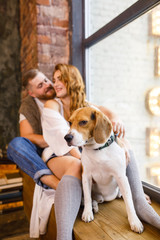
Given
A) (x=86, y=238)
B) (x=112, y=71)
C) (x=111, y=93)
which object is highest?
(x=112, y=71)

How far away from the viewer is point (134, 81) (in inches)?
79.4

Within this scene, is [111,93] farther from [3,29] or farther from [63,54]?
[3,29]

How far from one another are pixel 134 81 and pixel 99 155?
1.18 m

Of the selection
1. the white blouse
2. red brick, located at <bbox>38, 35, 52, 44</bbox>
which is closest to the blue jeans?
the white blouse

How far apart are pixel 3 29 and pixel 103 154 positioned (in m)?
2.86

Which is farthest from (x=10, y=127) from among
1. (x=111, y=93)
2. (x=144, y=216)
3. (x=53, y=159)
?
(x=144, y=216)

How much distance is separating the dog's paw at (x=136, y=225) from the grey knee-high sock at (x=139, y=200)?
0.06 meters

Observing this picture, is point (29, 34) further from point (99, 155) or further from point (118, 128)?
point (99, 155)

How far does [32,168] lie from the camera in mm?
1477

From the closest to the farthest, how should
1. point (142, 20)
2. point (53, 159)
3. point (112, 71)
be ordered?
point (53, 159)
point (142, 20)
point (112, 71)

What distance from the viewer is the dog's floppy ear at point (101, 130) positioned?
993 millimetres

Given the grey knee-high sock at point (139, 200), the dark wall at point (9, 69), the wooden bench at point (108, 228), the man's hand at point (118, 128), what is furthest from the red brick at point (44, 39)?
the wooden bench at point (108, 228)

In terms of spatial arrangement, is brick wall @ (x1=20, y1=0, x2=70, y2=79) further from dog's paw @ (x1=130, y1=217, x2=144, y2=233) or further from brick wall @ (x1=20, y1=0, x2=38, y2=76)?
dog's paw @ (x1=130, y1=217, x2=144, y2=233)

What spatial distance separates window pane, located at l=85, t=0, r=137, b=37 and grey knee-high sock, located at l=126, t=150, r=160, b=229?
4.08 feet
